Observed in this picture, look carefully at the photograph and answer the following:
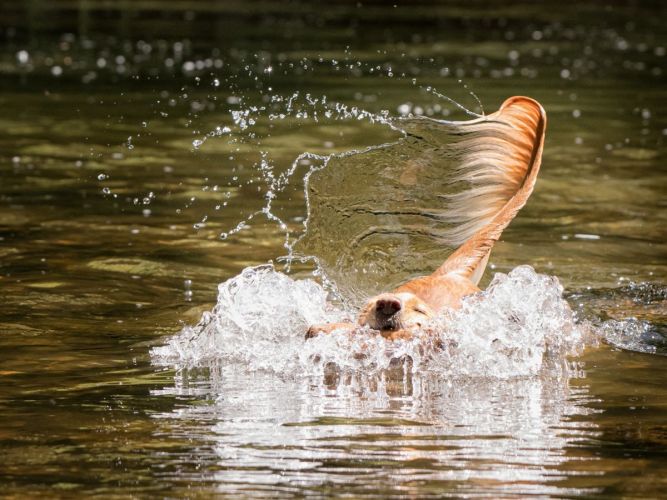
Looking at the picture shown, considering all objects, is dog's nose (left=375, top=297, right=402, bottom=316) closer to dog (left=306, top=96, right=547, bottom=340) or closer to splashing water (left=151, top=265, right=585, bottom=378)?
splashing water (left=151, top=265, right=585, bottom=378)

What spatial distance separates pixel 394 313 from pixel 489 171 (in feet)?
4.58

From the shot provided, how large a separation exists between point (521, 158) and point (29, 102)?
1166 cm

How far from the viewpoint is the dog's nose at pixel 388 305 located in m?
5.93

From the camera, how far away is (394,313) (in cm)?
596

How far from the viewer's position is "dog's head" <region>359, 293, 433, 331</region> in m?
5.95

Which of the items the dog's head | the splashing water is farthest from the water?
the dog's head

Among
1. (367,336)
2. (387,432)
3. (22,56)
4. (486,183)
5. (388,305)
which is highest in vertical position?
(22,56)

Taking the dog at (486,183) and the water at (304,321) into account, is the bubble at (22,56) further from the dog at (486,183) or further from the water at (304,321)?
the dog at (486,183)

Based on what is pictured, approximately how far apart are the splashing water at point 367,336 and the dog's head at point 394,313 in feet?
0.20

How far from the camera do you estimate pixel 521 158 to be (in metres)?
6.98

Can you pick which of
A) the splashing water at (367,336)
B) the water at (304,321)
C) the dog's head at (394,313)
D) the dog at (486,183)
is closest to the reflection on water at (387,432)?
the water at (304,321)

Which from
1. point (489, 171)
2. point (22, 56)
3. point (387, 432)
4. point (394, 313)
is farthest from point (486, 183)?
Answer: point (22, 56)

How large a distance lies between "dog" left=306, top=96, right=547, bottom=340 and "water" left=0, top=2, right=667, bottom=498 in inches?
6.5

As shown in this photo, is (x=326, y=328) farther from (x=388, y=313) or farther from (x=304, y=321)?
(x=304, y=321)
